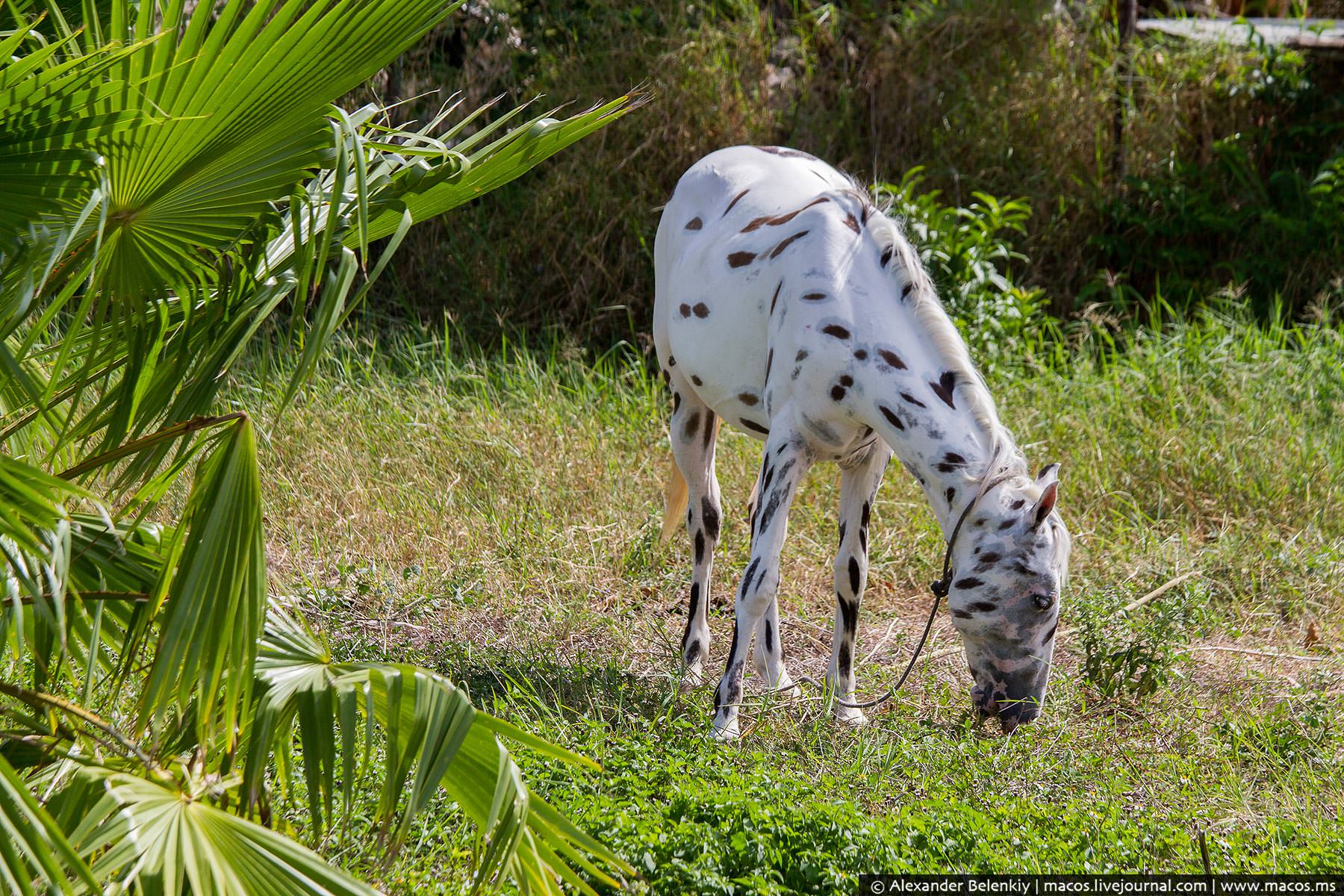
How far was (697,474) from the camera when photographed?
5.04 metres

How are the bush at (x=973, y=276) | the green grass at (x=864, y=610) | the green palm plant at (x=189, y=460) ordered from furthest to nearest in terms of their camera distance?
the bush at (x=973, y=276) → the green grass at (x=864, y=610) → the green palm plant at (x=189, y=460)

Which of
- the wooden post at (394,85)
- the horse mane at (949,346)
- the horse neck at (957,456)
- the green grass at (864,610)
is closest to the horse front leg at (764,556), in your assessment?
the green grass at (864,610)

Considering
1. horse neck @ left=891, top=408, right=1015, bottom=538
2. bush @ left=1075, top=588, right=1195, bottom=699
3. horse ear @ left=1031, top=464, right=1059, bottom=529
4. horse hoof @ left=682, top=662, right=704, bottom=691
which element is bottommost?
bush @ left=1075, top=588, right=1195, bottom=699

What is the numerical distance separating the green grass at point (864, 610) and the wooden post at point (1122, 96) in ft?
5.02

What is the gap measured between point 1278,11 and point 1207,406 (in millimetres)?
5530

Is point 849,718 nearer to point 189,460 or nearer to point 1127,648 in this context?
point 1127,648

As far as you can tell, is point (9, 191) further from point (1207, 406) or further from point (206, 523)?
point (1207, 406)

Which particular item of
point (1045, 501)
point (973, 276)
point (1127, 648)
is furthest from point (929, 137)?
point (1045, 501)

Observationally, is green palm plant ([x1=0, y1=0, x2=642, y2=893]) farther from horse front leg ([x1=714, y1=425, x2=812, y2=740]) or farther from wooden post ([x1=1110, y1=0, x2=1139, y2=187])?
wooden post ([x1=1110, y1=0, x2=1139, y2=187])

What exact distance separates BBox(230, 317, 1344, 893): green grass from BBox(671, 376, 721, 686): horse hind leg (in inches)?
13.9

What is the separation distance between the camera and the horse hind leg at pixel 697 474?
16.2ft

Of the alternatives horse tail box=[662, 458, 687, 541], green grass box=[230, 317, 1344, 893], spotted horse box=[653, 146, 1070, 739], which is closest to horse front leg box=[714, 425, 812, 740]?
spotted horse box=[653, 146, 1070, 739]

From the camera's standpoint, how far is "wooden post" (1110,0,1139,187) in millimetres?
8805

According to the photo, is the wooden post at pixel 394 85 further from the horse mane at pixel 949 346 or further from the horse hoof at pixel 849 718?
the horse hoof at pixel 849 718
